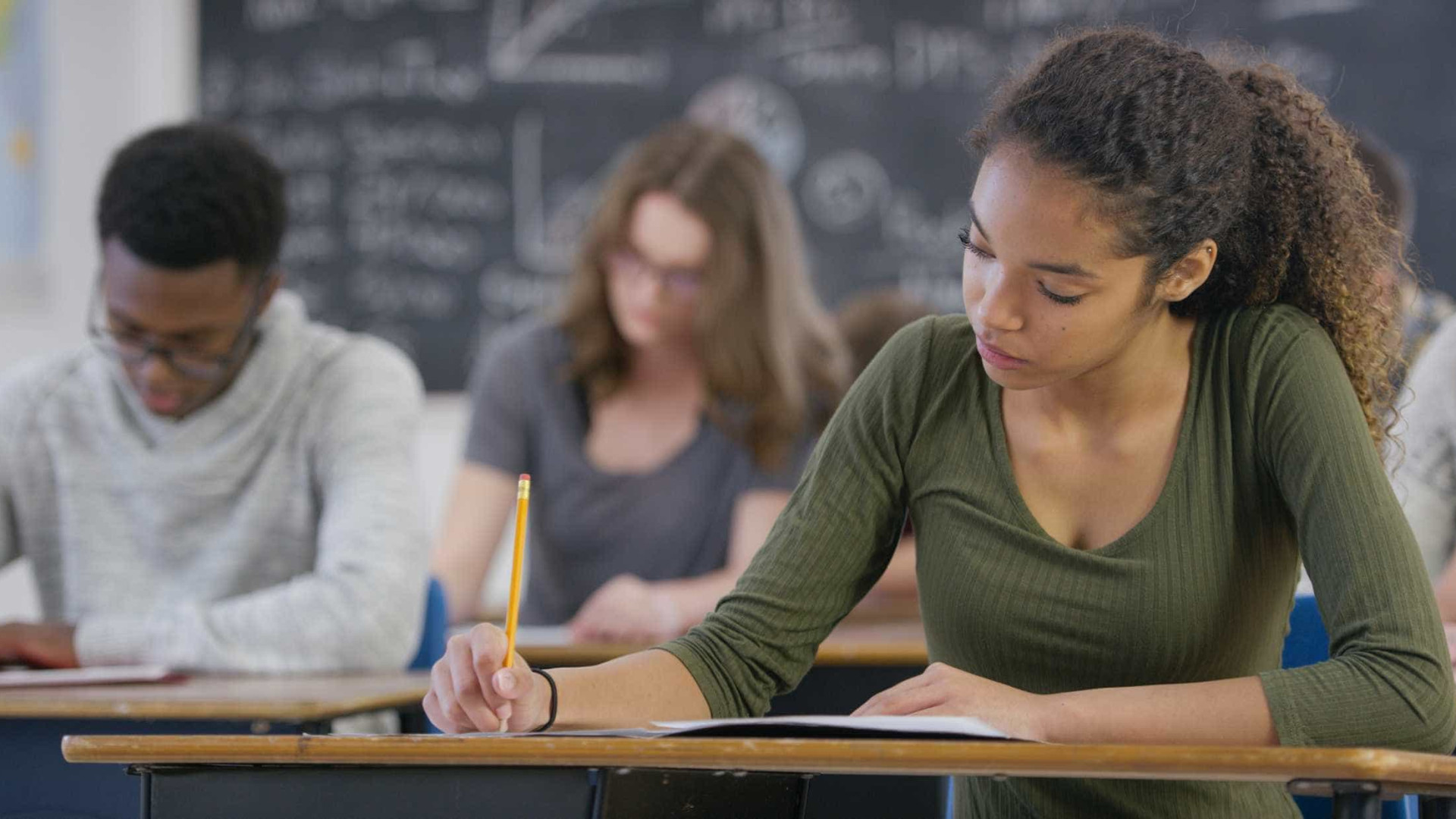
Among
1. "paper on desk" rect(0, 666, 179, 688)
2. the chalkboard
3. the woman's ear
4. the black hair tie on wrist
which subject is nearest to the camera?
the black hair tie on wrist

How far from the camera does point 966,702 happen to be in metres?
1.08

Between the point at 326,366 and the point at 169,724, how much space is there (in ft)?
2.66

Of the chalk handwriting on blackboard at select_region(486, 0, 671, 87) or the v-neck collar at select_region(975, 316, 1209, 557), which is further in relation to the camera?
the chalk handwriting on blackboard at select_region(486, 0, 671, 87)

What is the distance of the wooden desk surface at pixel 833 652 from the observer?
77.5 inches

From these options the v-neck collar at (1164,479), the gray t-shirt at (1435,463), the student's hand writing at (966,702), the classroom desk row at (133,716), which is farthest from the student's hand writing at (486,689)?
the gray t-shirt at (1435,463)

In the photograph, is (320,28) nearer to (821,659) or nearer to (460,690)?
(821,659)

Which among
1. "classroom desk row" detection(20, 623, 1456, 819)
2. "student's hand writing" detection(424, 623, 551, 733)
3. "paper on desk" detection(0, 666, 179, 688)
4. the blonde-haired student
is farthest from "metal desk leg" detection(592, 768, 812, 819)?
the blonde-haired student

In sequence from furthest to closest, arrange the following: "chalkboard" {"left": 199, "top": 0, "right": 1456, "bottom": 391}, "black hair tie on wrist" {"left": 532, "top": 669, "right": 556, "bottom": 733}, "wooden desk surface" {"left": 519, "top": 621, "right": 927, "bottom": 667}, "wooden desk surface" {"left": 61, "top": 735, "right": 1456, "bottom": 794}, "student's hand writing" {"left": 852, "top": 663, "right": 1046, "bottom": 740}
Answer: "chalkboard" {"left": 199, "top": 0, "right": 1456, "bottom": 391}, "wooden desk surface" {"left": 519, "top": 621, "right": 927, "bottom": 667}, "black hair tie on wrist" {"left": 532, "top": 669, "right": 556, "bottom": 733}, "student's hand writing" {"left": 852, "top": 663, "right": 1046, "bottom": 740}, "wooden desk surface" {"left": 61, "top": 735, "right": 1456, "bottom": 794}

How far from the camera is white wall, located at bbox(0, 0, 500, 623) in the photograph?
391 centimetres

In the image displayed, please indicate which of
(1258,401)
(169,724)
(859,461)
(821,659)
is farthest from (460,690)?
(821,659)

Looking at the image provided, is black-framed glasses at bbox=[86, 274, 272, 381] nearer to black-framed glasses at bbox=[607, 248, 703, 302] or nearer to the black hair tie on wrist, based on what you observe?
black-framed glasses at bbox=[607, 248, 703, 302]

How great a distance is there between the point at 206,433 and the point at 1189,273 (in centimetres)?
143

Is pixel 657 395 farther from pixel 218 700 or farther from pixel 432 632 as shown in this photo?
pixel 218 700

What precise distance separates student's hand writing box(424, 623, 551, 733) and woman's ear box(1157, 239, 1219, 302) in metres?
0.59
